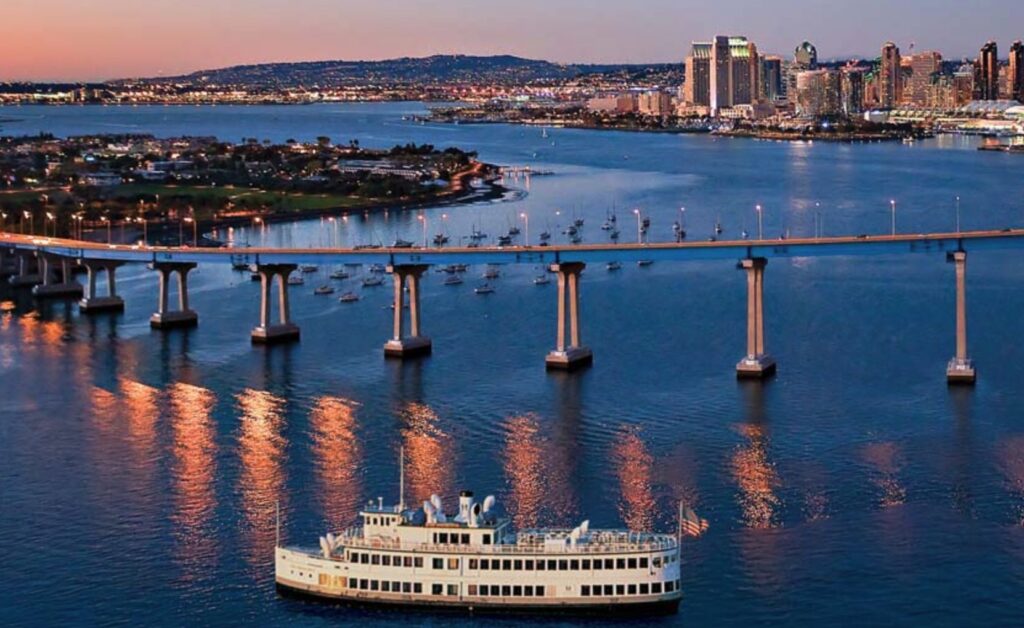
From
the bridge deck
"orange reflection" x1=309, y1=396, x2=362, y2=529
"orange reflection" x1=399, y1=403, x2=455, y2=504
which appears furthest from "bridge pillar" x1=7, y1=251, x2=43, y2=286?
"orange reflection" x1=399, y1=403, x2=455, y2=504

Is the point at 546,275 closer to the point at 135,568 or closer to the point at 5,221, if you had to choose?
the point at 5,221

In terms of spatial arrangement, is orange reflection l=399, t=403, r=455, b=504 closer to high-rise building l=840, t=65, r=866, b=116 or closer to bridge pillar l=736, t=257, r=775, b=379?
bridge pillar l=736, t=257, r=775, b=379

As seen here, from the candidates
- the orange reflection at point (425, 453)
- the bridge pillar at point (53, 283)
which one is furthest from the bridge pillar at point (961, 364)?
the bridge pillar at point (53, 283)

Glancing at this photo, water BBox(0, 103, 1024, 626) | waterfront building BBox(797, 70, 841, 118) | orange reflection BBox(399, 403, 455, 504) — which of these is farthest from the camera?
waterfront building BBox(797, 70, 841, 118)

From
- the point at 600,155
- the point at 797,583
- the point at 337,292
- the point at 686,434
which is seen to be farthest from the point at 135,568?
the point at 600,155

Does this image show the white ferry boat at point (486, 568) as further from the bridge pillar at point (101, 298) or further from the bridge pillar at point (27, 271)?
the bridge pillar at point (27, 271)
